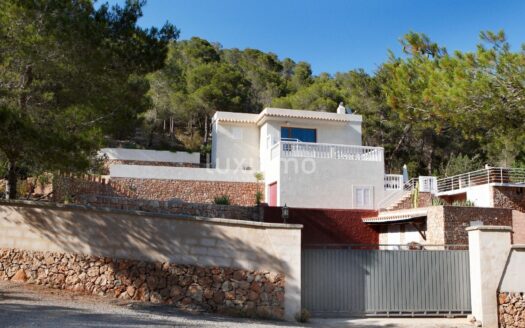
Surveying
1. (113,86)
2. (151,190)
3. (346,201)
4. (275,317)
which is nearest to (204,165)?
(151,190)

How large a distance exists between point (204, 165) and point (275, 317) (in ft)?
61.9

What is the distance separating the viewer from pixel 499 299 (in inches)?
472

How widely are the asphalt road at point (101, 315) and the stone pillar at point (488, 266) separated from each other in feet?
2.06

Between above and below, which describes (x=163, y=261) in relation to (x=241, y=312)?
above

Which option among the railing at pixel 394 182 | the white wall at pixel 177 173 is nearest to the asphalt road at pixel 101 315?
the railing at pixel 394 182

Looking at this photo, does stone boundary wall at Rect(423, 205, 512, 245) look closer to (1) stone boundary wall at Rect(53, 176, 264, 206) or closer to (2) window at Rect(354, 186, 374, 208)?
(2) window at Rect(354, 186, 374, 208)

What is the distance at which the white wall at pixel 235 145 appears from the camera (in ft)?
87.4

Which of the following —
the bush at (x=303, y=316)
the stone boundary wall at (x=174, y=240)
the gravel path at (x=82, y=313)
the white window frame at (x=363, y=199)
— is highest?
the white window frame at (x=363, y=199)

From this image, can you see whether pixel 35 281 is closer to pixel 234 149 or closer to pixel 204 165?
pixel 234 149

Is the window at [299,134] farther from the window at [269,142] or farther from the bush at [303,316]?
the bush at [303,316]

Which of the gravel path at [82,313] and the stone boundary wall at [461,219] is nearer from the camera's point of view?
the gravel path at [82,313]

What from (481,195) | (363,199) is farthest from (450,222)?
(481,195)

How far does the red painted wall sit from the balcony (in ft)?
13.5

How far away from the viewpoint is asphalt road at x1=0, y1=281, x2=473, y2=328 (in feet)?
28.2
